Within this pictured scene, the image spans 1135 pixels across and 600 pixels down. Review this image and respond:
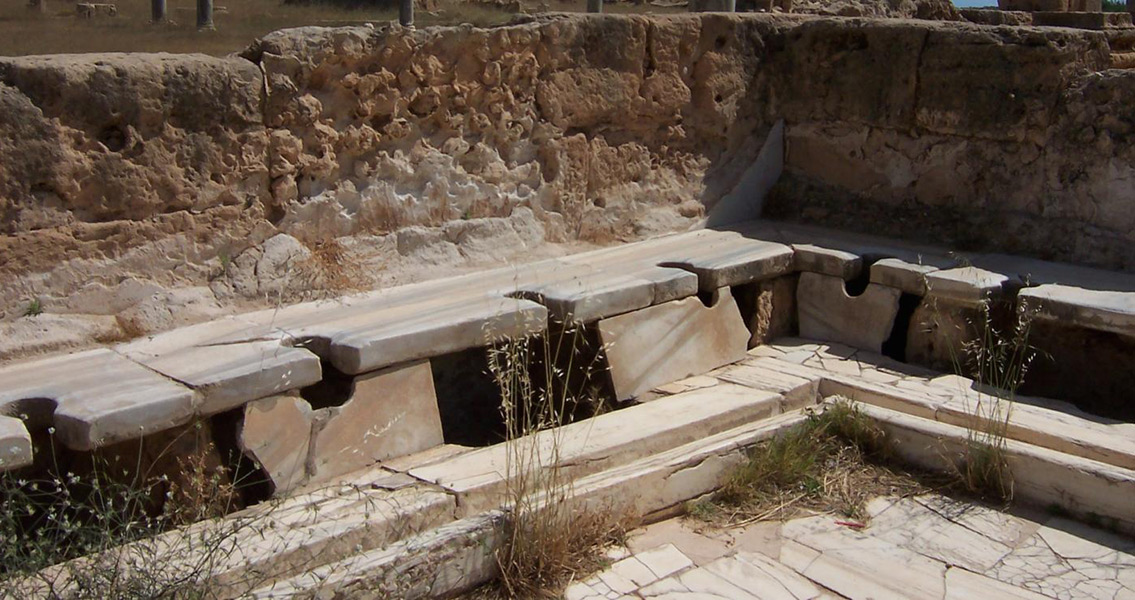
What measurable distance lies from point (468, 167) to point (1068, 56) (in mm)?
2925

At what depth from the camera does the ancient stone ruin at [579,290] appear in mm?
3754

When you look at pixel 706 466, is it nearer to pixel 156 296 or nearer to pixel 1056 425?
pixel 1056 425

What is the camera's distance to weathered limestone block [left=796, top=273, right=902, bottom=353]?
18.3 feet

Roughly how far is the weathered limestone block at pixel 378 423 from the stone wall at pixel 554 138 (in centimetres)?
94

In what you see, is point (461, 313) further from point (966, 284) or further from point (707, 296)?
point (966, 284)

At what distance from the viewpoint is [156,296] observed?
4434 mm

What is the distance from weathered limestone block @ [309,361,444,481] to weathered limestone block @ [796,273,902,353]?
2274mm

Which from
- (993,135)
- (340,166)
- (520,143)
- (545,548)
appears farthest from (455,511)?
(993,135)

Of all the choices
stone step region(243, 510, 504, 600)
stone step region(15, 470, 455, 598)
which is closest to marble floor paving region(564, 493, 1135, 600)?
stone step region(243, 510, 504, 600)

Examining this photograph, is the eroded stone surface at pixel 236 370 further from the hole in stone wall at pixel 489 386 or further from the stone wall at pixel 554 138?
the hole in stone wall at pixel 489 386

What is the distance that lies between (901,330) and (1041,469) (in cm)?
152

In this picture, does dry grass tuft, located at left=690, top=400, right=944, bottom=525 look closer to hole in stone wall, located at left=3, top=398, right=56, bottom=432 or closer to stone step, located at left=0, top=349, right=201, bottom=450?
stone step, located at left=0, top=349, right=201, bottom=450

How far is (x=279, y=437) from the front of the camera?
3.92m

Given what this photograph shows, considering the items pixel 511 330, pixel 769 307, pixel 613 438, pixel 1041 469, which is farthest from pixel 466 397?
pixel 1041 469
